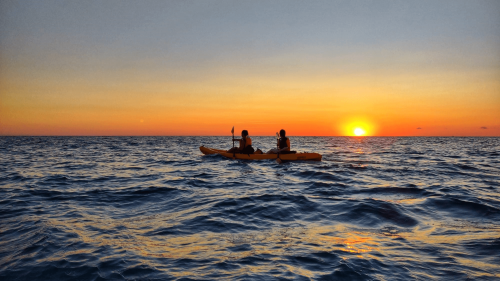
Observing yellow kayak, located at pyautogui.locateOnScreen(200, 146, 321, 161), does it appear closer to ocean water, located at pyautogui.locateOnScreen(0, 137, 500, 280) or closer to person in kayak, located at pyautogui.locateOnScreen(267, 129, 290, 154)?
person in kayak, located at pyautogui.locateOnScreen(267, 129, 290, 154)

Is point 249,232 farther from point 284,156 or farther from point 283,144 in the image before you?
point 283,144

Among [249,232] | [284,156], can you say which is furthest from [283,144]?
[249,232]

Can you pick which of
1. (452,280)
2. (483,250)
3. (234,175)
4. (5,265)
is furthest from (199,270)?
(234,175)

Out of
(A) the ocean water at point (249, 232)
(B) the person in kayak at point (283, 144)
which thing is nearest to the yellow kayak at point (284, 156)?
(B) the person in kayak at point (283, 144)

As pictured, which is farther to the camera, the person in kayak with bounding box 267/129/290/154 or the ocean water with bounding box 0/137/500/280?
the person in kayak with bounding box 267/129/290/154

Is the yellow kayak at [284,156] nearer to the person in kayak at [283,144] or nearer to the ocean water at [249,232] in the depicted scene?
the person in kayak at [283,144]

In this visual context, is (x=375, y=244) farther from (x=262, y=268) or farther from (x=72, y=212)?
(x=72, y=212)

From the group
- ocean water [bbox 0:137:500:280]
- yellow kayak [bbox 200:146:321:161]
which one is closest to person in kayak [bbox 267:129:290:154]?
yellow kayak [bbox 200:146:321:161]

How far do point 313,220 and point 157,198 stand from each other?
16.6 ft

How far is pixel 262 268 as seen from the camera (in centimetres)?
407

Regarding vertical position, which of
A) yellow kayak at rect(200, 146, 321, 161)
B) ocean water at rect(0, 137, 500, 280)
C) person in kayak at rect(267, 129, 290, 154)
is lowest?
ocean water at rect(0, 137, 500, 280)

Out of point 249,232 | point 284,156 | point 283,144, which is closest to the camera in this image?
point 249,232

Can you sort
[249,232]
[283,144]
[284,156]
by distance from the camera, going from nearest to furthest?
[249,232] < [284,156] < [283,144]

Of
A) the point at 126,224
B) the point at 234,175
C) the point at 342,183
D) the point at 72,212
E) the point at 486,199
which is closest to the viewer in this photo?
the point at 126,224
